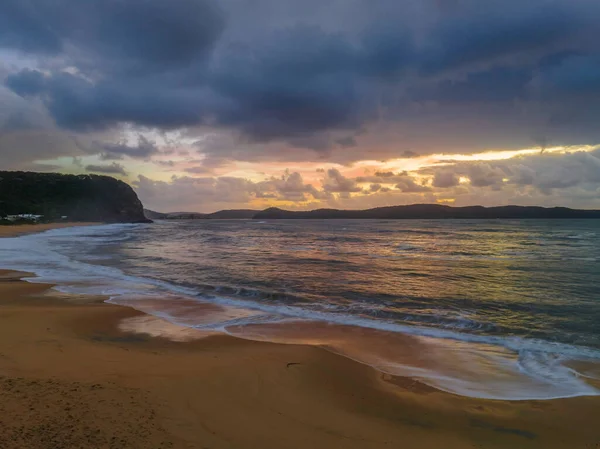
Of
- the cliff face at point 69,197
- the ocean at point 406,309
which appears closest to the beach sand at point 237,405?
the ocean at point 406,309

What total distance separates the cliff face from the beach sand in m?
110

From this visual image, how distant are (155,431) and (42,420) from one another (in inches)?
47.7

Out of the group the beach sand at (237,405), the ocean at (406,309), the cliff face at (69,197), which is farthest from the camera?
the cliff face at (69,197)

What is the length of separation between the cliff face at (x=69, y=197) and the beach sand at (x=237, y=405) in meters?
110

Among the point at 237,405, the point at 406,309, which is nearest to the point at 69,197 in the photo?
the point at 406,309

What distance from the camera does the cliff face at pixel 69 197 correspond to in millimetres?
106669

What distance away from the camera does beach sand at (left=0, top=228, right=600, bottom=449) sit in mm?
4180

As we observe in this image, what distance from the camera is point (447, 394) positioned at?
6098 mm

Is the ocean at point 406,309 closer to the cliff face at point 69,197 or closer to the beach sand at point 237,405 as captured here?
the beach sand at point 237,405

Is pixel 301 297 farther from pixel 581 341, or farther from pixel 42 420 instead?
pixel 42 420

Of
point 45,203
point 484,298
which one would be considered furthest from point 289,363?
point 45,203

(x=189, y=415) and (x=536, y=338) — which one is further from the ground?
(x=189, y=415)

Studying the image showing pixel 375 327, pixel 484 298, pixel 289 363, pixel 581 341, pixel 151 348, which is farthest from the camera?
pixel 484 298

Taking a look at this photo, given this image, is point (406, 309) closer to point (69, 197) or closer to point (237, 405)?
point (237, 405)
